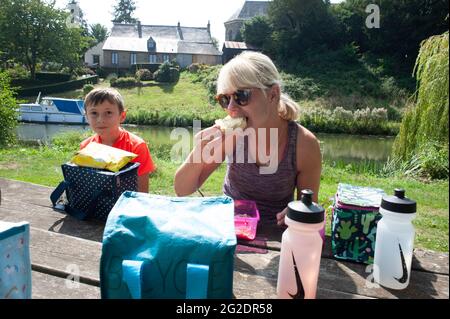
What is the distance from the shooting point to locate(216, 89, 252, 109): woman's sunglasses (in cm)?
169

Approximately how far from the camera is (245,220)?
5.25ft

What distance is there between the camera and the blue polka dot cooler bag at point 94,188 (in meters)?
1.68

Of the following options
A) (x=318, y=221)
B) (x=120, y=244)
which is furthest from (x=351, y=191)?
(x=120, y=244)

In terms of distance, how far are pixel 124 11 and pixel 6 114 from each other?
54778mm

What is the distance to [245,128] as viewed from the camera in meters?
2.03

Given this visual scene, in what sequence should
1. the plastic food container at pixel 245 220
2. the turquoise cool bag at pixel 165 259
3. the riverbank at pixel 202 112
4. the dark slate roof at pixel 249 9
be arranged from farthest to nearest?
the dark slate roof at pixel 249 9
the riverbank at pixel 202 112
the plastic food container at pixel 245 220
the turquoise cool bag at pixel 165 259

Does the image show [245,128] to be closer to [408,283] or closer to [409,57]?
[408,283]

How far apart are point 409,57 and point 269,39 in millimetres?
11663

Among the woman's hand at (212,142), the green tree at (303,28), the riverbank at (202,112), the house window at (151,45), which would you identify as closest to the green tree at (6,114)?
the woman's hand at (212,142)

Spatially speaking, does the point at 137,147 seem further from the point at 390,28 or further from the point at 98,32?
the point at 98,32

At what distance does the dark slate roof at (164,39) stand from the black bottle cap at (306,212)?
42.7 m

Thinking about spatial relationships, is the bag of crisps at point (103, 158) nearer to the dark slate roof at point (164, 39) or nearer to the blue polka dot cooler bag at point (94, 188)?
the blue polka dot cooler bag at point (94, 188)

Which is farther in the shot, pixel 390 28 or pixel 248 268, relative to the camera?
pixel 390 28

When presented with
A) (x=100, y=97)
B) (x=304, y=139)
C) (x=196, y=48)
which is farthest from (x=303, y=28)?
(x=304, y=139)
